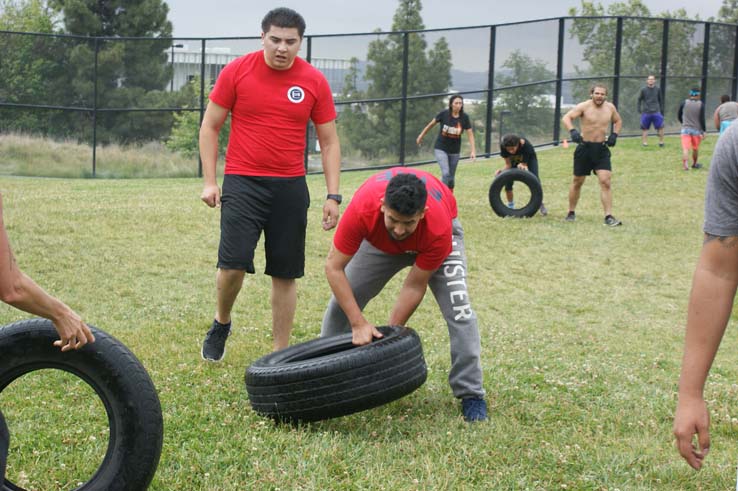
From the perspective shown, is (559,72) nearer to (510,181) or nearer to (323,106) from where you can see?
(510,181)

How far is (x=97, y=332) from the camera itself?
3.47 meters

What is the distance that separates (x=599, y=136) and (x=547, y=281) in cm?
428

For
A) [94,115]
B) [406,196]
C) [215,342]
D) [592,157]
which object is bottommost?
[215,342]

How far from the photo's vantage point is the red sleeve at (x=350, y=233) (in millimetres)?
4531

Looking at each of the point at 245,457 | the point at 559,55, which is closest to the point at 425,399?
the point at 245,457

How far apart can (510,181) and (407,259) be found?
952 centimetres

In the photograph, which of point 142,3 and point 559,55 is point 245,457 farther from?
point 142,3

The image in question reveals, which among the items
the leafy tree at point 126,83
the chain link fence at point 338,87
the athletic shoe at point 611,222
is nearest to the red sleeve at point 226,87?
the athletic shoe at point 611,222

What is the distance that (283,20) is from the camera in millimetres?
5211

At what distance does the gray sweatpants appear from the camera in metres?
4.82

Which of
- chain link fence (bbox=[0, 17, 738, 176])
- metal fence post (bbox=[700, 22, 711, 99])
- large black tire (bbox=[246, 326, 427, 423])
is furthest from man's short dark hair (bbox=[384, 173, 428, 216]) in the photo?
metal fence post (bbox=[700, 22, 711, 99])

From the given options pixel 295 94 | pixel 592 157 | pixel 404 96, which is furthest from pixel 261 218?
pixel 404 96

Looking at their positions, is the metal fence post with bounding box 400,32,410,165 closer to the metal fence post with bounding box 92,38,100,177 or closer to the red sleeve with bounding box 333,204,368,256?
the metal fence post with bounding box 92,38,100,177

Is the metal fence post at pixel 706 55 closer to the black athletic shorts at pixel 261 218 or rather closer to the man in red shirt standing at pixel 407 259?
the black athletic shorts at pixel 261 218
